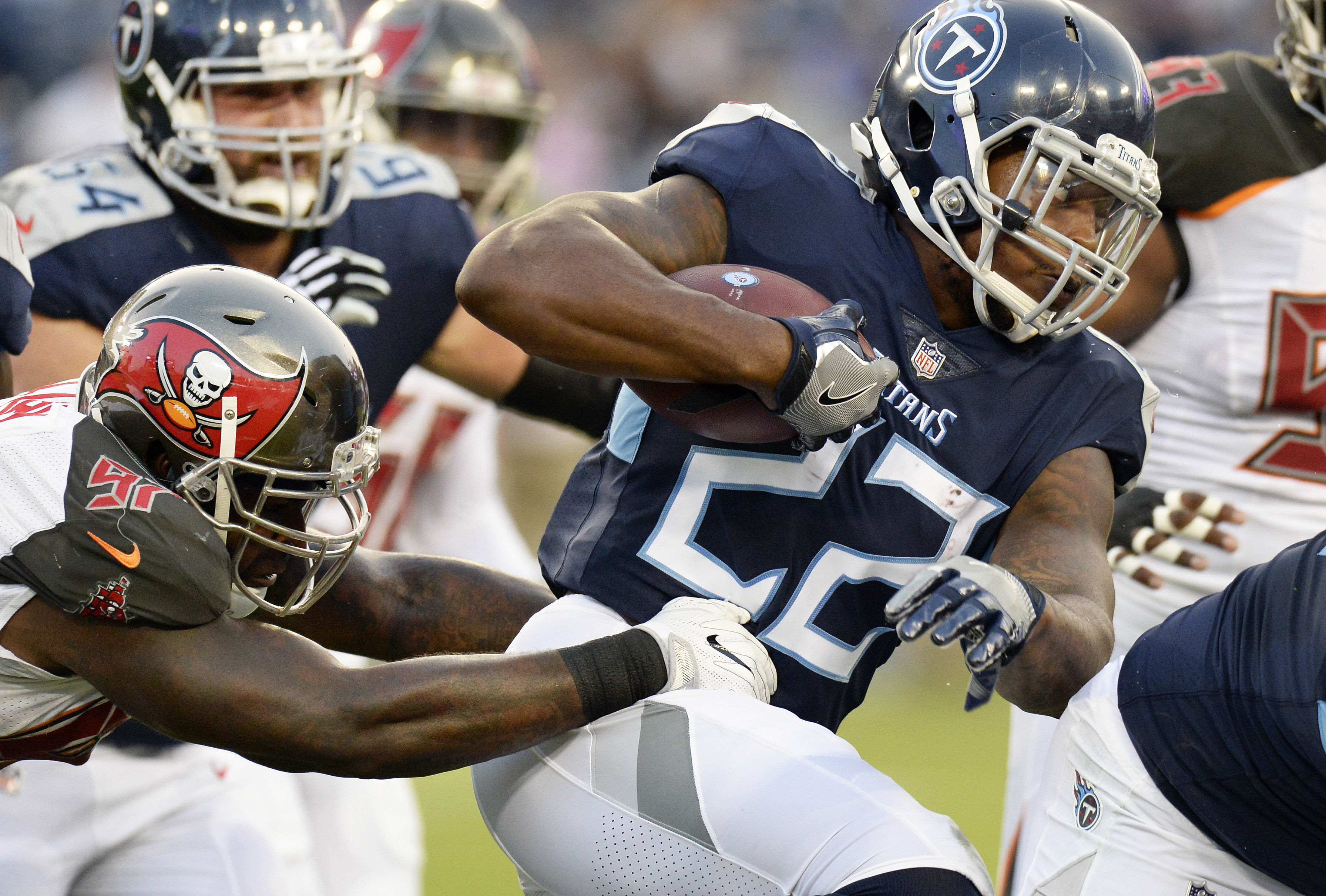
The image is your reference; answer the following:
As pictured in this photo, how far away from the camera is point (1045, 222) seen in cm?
234

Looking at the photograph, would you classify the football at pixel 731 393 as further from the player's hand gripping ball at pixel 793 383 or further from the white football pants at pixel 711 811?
the white football pants at pixel 711 811

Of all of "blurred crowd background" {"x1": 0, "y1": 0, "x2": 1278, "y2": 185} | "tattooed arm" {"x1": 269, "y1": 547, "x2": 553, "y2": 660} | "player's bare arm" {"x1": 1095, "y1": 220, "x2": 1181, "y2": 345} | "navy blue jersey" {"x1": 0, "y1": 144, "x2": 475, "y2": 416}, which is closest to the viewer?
"tattooed arm" {"x1": 269, "y1": 547, "x2": 553, "y2": 660}

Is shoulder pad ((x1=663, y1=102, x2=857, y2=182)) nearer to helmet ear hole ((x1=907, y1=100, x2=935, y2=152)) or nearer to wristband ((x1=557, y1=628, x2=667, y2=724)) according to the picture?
helmet ear hole ((x1=907, y1=100, x2=935, y2=152))

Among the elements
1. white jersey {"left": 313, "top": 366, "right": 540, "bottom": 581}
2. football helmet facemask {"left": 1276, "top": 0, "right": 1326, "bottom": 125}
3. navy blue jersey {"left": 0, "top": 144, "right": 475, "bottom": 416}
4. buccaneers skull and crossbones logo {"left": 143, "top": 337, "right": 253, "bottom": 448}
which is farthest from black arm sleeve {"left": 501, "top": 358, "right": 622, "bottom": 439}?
football helmet facemask {"left": 1276, "top": 0, "right": 1326, "bottom": 125}

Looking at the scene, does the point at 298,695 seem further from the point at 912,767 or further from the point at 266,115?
the point at 912,767

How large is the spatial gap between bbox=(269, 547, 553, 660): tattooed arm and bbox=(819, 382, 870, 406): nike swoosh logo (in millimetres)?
807

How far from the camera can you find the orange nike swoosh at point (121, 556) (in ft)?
6.42

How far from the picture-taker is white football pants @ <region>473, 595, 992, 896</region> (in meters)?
1.93

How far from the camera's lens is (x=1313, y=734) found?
212 centimetres

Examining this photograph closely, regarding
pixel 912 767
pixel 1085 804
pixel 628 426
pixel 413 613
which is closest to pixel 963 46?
pixel 628 426

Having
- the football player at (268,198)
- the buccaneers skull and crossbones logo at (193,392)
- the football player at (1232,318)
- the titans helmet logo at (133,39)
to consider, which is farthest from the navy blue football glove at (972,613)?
the titans helmet logo at (133,39)

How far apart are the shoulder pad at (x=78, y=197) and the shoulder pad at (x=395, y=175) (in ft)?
1.68

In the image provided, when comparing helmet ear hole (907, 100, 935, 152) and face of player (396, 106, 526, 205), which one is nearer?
helmet ear hole (907, 100, 935, 152)

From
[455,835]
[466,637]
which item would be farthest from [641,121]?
[466,637]
